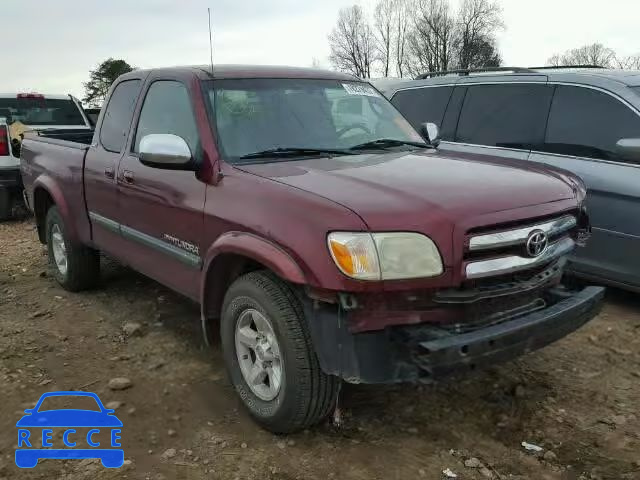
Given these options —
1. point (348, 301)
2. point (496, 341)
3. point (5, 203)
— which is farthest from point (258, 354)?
point (5, 203)

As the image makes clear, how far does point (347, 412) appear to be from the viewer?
11.2 ft

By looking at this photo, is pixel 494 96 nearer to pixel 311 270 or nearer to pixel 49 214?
pixel 311 270

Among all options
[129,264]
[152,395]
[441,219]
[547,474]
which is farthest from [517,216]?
[129,264]

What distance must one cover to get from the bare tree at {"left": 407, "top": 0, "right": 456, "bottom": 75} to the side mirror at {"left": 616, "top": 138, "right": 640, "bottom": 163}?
64572mm

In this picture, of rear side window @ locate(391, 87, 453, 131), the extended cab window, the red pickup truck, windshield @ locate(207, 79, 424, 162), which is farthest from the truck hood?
rear side window @ locate(391, 87, 453, 131)

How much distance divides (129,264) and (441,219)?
2617 mm

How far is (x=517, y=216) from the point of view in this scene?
9.49 ft

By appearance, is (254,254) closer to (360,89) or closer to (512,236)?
(512,236)

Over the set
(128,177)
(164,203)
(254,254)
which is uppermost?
(128,177)

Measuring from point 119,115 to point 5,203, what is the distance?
480 centimetres

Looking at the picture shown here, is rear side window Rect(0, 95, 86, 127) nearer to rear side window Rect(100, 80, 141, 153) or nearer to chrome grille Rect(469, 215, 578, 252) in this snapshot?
rear side window Rect(100, 80, 141, 153)

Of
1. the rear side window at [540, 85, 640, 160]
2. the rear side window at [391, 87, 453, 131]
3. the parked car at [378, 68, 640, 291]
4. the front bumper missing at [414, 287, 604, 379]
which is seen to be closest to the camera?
the front bumper missing at [414, 287, 604, 379]

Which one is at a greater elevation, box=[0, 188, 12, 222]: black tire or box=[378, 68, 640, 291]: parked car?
box=[378, 68, 640, 291]: parked car

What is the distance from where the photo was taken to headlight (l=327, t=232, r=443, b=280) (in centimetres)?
265
